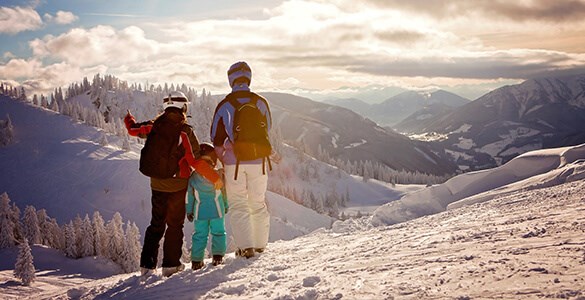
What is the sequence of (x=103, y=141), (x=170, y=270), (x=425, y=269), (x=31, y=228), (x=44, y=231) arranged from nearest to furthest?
(x=425, y=269), (x=170, y=270), (x=31, y=228), (x=44, y=231), (x=103, y=141)

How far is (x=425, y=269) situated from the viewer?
222 inches

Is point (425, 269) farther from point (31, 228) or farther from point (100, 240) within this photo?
point (31, 228)

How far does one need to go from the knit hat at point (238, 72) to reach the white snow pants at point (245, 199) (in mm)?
2082

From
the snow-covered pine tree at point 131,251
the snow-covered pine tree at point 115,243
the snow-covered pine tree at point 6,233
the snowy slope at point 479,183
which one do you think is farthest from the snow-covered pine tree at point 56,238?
the snowy slope at point 479,183

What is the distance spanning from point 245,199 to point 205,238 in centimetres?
125

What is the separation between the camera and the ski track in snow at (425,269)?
4543 mm

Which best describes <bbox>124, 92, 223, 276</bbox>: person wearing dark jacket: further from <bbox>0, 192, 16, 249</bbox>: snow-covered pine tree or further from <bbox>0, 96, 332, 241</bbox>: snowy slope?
<bbox>0, 96, 332, 241</bbox>: snowy slope

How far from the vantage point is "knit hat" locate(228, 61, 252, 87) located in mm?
9328

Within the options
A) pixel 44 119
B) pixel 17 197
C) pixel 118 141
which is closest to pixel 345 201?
pixel 118 141

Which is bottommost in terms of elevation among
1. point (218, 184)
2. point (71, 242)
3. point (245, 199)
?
point (71, 242)

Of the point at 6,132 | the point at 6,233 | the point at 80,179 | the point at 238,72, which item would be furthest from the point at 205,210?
the point at 6,132

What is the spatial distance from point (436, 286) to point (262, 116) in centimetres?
563

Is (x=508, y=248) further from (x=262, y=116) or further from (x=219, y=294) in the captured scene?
(x=262, y=116)

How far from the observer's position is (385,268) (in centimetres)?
616
